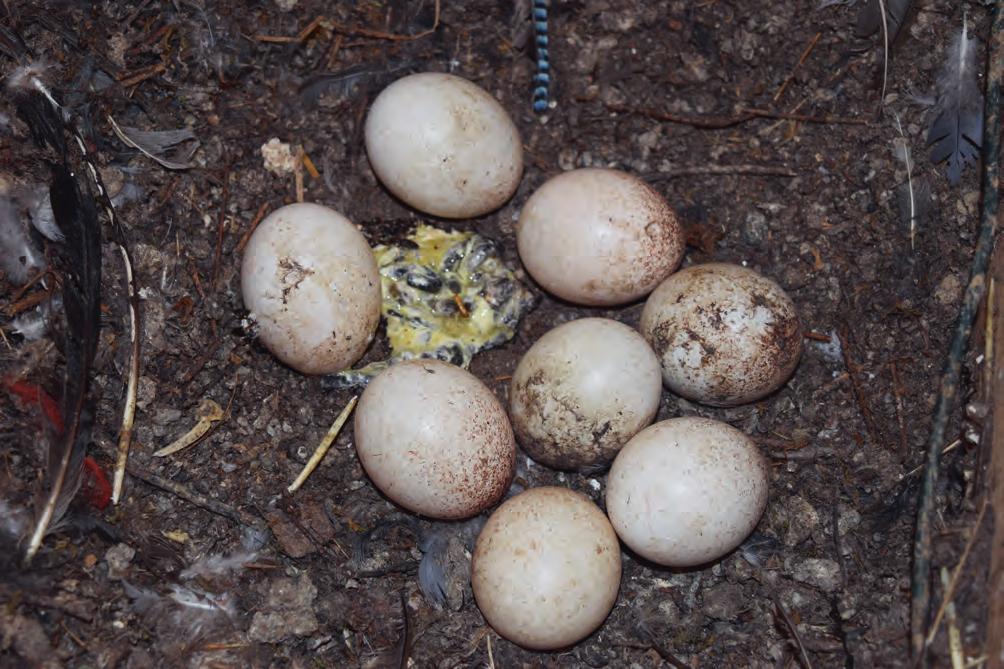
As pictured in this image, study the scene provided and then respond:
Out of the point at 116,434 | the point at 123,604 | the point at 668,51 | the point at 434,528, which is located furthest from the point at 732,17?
the point at 123,604

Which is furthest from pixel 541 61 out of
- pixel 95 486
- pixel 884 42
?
pixel 95 486

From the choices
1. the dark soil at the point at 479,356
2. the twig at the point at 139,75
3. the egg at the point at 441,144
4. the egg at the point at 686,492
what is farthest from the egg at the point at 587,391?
the twig at the point at 139,75

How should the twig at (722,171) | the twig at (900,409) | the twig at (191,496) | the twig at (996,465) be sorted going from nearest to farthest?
the twig at (996,465), the twig at (191,496), the twig at (900,409), the twig at (722,171)

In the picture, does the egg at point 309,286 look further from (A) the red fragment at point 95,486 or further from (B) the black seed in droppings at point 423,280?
(A) the red fragment at point 95,486

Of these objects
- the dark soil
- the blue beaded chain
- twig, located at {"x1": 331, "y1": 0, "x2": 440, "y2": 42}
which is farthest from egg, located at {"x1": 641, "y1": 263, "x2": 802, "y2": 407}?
twig, located at {"x1": 331, "y1": 0, "x2": 440, "y2": 42}

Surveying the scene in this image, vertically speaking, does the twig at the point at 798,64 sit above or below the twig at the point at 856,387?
above

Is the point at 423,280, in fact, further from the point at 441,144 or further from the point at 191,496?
the point at 191,496

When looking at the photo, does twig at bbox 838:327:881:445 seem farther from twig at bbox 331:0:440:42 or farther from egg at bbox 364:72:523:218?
twig at bbox 331:0:440:42
